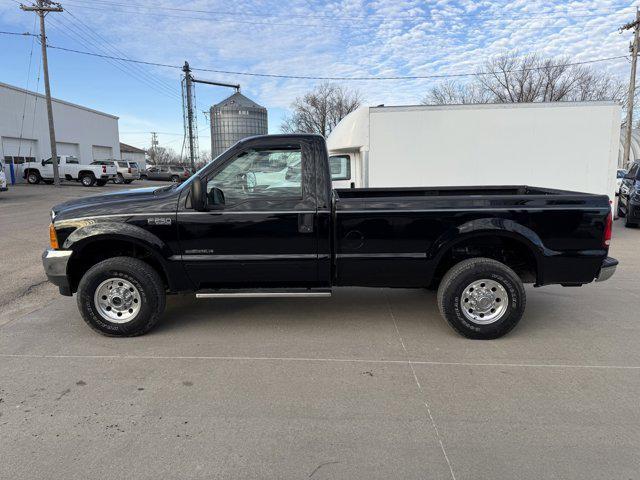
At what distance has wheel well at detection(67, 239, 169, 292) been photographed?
454 centimetres

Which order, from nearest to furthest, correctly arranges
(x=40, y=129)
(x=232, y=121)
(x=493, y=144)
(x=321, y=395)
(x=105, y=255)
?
(x=321, y=395)
(x=105, y=255)
(x=493, y=144)
(x=40, y=129)
(x=232, y=121)

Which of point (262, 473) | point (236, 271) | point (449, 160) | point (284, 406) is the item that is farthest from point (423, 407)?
point (449, 160)

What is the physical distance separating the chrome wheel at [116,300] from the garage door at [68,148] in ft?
126

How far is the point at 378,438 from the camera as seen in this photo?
9.30 ft

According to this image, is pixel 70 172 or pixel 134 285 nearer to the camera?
pixel 134 285

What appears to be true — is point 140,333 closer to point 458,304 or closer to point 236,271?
point 236,271

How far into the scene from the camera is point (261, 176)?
14.6ft

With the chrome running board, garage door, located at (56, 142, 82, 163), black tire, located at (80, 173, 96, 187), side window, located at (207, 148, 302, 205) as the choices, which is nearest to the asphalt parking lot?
the chrome running board

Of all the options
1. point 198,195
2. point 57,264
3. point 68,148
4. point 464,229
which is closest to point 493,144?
point 464,229

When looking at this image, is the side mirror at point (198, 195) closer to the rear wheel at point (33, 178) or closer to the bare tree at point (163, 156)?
the rear wheel at point (33, 178)

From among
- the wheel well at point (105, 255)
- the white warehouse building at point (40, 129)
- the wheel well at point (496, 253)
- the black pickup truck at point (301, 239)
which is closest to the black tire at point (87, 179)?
the white warehouse building at point (40, 129)

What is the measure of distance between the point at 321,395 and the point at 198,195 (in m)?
2.10

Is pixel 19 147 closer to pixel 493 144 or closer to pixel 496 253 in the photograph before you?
pixel 493 144

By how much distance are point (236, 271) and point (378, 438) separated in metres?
2.22
